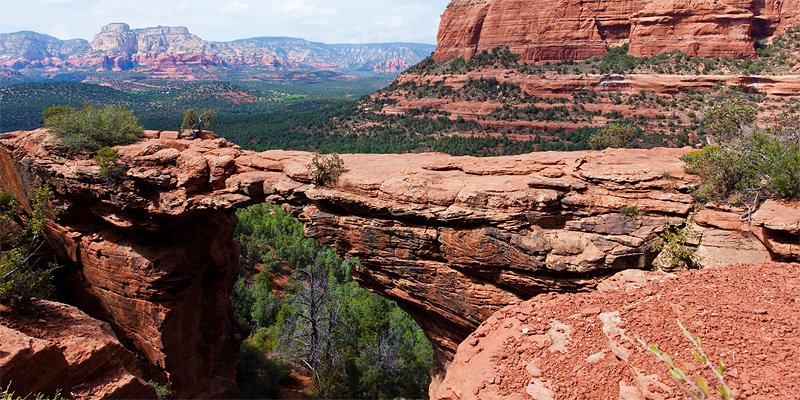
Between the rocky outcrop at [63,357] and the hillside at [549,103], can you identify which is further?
the hillside at [549,103]

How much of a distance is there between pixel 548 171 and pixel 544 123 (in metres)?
49.2

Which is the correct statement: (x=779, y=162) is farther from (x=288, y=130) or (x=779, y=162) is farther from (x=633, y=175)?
(x=288, y=130)

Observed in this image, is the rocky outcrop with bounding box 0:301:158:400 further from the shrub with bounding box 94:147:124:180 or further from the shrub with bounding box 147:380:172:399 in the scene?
the shrub with bounding box 94:147:124:180

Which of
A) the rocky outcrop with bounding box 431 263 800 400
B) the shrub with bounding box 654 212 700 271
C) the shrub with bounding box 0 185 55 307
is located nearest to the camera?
the rocky outcrop with bounding box 431 263 800 400

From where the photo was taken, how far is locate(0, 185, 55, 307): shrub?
34.9 ft

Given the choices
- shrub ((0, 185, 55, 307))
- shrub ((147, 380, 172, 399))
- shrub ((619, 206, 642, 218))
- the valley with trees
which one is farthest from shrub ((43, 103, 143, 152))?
shrub ((619, 206, 642, 218))

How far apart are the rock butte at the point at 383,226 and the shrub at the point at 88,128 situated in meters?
0.58

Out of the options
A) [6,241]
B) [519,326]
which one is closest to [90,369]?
[6,241]

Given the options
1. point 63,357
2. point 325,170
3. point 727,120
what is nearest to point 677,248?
point 727,120

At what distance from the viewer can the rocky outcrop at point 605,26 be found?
55469mm

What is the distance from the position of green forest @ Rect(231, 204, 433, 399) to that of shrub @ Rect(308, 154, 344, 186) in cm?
263

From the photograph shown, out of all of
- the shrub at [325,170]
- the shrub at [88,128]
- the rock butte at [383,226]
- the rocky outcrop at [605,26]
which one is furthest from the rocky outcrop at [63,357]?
the rocky outcrop at [605,26]

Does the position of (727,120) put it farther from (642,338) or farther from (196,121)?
(196,121)

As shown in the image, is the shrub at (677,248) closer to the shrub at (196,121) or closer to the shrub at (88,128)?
the shrub at (196,121)
